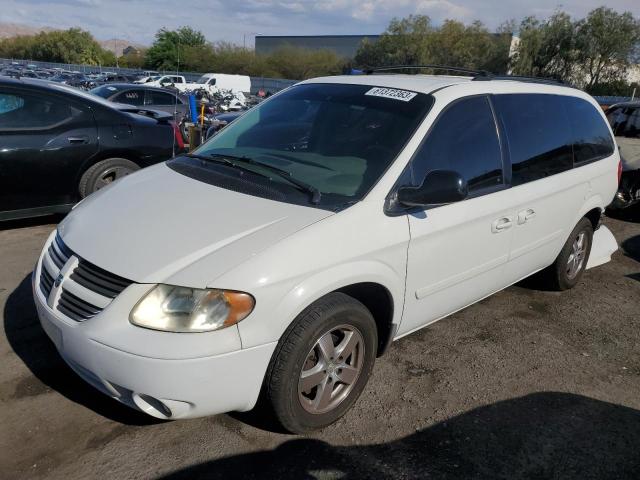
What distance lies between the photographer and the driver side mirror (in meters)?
2.81

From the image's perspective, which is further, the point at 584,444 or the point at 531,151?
the point at 531,151

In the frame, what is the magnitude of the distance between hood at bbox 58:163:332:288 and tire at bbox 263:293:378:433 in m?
0.43

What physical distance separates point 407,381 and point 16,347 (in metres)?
2.46

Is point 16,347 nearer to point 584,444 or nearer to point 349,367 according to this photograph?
point 349,367

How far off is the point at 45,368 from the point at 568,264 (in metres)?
4.22

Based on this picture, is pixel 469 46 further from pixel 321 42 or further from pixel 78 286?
pixel 78 286

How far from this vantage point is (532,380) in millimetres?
3484

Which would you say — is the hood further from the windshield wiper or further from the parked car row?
the parked car row

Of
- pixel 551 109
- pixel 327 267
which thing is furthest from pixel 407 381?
pixel 551 109

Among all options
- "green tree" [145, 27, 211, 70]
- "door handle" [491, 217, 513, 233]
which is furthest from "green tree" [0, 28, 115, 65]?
"door handle" [491, 217, 513, 233]

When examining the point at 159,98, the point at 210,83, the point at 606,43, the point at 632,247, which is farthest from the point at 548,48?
the point at 632,247

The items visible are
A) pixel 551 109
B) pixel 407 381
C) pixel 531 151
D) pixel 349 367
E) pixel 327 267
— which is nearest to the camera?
pixel 327 267

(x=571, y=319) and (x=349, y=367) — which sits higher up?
(x=349, y=367)

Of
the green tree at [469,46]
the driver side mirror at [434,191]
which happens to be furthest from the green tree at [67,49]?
the driver side mirror at [434,191]
